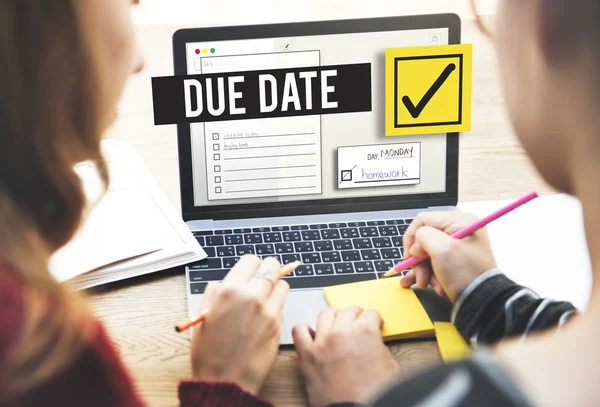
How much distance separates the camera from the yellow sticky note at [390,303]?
78 cm

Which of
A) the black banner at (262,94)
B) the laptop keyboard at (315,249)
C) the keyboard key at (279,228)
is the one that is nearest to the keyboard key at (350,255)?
the laptop keyboard at (315,249)

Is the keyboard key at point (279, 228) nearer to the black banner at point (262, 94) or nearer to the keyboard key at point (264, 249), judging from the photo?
the keyboard key at point (264, 249)

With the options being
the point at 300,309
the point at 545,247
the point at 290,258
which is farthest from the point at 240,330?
the point at 545,247

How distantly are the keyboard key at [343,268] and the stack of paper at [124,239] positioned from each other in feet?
0.56

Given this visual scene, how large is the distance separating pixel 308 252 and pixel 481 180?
0.35 meters

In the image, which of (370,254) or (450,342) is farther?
(370,254)

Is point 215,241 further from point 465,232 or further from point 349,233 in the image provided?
point 465,232

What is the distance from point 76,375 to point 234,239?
1.66 ft

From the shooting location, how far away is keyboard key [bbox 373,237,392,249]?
949 mm

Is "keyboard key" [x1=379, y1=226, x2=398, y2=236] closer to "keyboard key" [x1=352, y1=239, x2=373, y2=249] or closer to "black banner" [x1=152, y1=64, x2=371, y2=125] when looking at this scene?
"keyboard key" [x1=352, y1=239, x2=373, y2=249]

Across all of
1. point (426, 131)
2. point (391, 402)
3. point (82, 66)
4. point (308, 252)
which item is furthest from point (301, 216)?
point (391, 402)

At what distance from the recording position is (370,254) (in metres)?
0.93

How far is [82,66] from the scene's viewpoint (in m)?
0.56

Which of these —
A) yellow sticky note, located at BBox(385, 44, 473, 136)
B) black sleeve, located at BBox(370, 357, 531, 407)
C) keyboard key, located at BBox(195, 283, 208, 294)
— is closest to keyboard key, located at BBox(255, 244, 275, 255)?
keyboard key, located at BBox(195, 283, 208, 294)
